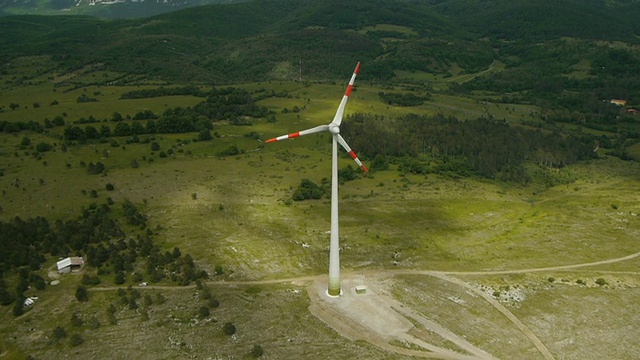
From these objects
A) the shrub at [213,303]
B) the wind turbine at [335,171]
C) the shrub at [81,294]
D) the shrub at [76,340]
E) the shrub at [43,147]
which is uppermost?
the wind turbine at [335,171]

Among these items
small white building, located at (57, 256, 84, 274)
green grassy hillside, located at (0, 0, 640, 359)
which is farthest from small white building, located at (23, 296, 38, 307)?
small white building, located at (57, 256, 84, 274)

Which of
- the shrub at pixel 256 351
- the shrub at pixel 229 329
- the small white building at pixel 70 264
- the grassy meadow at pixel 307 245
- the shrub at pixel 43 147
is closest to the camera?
the shrub at pixel 256 351

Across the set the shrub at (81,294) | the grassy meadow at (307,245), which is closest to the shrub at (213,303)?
the grassy meadow at (307,245)

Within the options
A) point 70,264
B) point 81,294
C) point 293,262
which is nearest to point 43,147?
point 70,264

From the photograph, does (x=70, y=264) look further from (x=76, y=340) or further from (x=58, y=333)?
(x=76, y=340)

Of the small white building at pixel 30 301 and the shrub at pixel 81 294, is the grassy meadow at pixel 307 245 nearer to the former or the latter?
the shrub at pixel 81 294

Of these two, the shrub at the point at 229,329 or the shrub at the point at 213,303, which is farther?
the shrub at the point at 213,303

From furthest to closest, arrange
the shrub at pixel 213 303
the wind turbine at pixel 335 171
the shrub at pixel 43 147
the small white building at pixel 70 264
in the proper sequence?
the shrub at pixel 43 147 → the small white building at pixel 70 264 → the shrub at pixel 213 303 → the wind turbine at pixel 335 171
